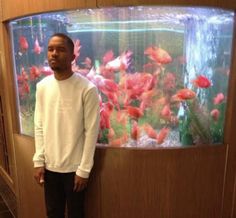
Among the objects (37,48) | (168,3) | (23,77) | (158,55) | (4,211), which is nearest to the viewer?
(168,3)

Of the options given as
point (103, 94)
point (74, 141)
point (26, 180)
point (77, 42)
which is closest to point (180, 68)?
point (103, 94)

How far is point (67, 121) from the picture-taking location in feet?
4.87

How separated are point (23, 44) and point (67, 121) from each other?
2.12 feet

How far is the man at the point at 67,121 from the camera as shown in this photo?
1.45 metres

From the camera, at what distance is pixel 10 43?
184 cm

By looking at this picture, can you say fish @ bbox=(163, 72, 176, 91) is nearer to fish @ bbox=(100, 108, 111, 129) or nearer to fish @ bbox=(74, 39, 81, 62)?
fish @ bbox=(100, 108, 111, 129)

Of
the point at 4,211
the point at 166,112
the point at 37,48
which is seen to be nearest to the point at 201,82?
the point at 166,112

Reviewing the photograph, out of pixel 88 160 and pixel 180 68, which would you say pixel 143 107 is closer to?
pixel 180 68

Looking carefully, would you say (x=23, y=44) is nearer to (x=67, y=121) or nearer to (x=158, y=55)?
(x=67, y=121)

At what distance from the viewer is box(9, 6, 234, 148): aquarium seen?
1.44m

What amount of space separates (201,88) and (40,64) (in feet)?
3.10

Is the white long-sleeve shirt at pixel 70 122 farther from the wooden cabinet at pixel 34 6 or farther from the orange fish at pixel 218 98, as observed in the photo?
the orange fish at pixel 218 98

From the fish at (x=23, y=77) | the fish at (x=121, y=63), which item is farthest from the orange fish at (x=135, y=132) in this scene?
the fish at (x=23, y=77)

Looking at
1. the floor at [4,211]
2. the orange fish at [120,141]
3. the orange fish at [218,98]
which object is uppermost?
the orange fish at [218,98]
